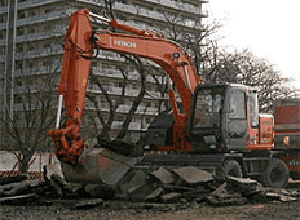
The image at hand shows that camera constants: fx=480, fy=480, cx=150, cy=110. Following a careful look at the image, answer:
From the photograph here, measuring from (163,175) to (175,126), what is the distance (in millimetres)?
3105

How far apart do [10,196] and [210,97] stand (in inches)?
268

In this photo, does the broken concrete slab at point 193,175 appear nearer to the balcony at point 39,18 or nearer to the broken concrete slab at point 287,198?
the broken concrete slab at point 287,198

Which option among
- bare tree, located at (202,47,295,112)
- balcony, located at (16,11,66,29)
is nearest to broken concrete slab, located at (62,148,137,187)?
bare tree, located at (202,47,295,112)

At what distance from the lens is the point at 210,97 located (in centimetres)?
1539

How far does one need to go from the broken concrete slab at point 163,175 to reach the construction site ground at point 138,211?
3.89 feet

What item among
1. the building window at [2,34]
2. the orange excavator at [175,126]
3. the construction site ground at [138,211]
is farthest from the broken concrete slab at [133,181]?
the building window at [2,34]

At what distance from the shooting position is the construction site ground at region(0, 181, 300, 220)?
10984mm

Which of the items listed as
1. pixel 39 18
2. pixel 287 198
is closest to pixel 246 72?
pixel 287 198

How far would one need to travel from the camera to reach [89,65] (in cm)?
1384

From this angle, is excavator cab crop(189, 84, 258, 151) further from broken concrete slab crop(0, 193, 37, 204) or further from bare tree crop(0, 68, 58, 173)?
bare tree crop(0, 68, 58, 173)

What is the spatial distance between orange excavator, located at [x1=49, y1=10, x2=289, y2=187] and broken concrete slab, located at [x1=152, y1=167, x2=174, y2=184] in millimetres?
968

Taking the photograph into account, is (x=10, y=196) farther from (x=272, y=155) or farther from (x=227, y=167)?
(x=272, y=155)

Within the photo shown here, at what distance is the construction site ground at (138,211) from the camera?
10984 mm

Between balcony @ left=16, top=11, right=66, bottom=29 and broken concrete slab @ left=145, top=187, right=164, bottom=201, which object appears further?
balcony @ left=16, top=11, right=66, bottom=29
